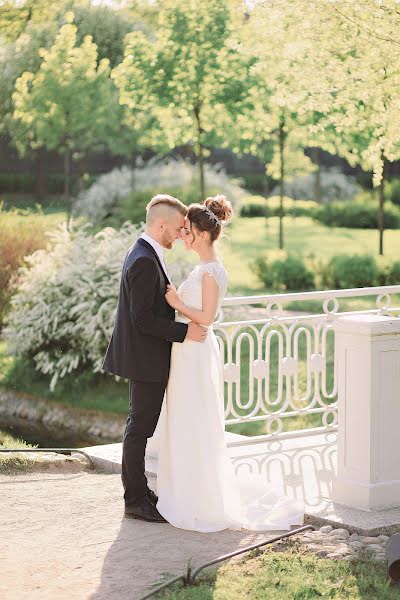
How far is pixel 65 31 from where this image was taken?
25.3m

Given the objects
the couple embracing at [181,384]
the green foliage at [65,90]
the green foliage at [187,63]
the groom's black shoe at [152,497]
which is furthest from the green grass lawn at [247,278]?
the green foliage at [187,63]

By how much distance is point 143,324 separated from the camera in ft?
19.0

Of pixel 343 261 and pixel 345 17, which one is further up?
pixel 345 17

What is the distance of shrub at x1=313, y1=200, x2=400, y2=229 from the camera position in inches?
1214

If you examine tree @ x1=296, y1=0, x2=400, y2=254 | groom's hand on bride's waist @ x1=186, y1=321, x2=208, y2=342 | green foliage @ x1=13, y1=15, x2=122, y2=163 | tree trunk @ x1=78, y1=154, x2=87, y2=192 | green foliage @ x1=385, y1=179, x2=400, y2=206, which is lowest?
groom's hand on bride's waist @ x1=186, y1=321, x2=208, y2=342

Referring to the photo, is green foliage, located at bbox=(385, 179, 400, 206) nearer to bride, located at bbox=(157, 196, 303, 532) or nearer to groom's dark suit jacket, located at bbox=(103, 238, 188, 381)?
bride, located at bbox=(157, 196, 303, 532)

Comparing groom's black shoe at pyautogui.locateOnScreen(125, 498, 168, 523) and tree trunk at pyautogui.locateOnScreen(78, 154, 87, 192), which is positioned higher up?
tree trunk at pyautogui.locateOnScreen(78, 154, 87, 192)

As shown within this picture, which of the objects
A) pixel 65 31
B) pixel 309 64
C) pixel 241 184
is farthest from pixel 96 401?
pixel 241 184

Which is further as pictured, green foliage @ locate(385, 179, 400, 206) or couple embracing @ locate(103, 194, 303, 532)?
green foliage @ locate(385, 179, 400, 206)

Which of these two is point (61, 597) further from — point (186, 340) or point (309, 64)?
point (309, 64)

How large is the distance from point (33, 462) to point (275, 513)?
2234mm

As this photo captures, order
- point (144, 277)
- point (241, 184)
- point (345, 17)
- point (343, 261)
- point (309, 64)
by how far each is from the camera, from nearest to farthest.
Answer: point (144, 277), point (345, 17), point (309, 64), point (343, 261), point (241, 184)

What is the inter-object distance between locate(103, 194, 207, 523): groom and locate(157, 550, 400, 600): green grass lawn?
0.97 m

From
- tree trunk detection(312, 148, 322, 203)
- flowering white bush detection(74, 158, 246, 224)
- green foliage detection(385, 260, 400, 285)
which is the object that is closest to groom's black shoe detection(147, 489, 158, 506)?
green foliage detection(385, 260, 400, 285)
